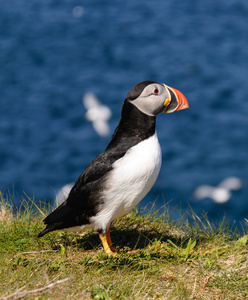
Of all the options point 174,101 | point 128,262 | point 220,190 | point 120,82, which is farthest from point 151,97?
point 120,82

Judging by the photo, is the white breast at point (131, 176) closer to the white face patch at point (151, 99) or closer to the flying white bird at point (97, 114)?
the white face patch at point (151, 99)

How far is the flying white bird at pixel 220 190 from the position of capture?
12969 mm

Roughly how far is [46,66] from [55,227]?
12.9 m

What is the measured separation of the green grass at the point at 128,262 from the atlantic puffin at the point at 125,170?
27 centimetres

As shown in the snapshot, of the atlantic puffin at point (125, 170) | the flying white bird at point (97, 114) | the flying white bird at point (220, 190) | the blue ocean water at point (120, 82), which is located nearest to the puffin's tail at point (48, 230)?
the atlantic puffin at point (125, 170)

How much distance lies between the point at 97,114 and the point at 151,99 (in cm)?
1093

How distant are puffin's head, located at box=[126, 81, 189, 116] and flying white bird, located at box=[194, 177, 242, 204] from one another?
332 inches

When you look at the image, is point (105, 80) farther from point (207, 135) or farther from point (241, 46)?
point (241, 46)

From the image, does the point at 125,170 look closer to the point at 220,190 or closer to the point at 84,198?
the point at 84,198

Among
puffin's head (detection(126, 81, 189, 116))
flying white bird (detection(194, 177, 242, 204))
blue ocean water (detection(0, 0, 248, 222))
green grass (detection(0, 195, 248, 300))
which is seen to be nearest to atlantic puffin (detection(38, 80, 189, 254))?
puffin's head (detection(126, 81, 189, 116))

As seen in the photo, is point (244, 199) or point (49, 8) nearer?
point (244, 199)

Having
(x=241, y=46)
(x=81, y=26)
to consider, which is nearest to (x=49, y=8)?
(x=81, y=26)

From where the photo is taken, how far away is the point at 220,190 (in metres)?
13.4

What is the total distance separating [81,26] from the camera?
18.9m
